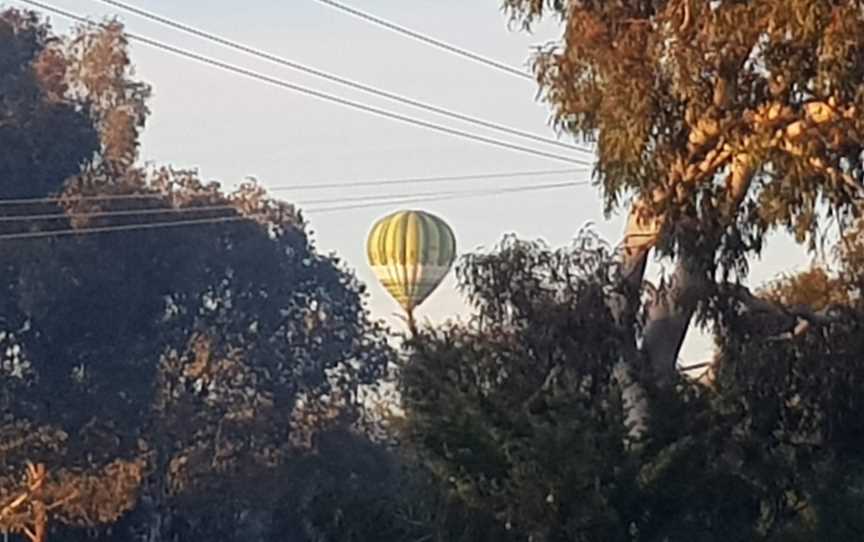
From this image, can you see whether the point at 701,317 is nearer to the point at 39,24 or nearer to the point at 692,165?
the point at 692,165

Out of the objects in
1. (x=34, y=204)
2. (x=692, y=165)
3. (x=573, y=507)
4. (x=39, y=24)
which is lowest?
(x=573, y=507)

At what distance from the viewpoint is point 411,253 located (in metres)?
43.1

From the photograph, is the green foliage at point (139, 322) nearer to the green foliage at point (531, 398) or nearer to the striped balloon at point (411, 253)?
the striped balloon at point (411, 253)

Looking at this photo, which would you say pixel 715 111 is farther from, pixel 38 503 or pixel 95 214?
pixel 95 214

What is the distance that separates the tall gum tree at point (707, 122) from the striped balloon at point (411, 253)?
21.4m

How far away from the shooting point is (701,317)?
2014 cm

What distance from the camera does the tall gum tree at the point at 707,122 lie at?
1844 centimetres

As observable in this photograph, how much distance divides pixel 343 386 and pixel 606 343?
108 ft

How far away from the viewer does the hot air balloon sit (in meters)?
42.5

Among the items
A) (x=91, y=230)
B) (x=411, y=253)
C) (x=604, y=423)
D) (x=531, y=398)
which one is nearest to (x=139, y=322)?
(x=91, y=230)

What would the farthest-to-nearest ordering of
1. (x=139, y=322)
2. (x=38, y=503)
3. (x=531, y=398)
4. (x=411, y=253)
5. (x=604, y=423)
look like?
(x=139, y=322) < (x=411, y=253) < (x=38, y=503) < (x=531, y=398) < (x=604, y=423)

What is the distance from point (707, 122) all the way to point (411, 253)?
79.6 ft

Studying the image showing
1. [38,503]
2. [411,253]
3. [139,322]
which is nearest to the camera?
[38,503]

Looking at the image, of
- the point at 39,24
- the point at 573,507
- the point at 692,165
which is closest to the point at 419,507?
the point at 573,507
